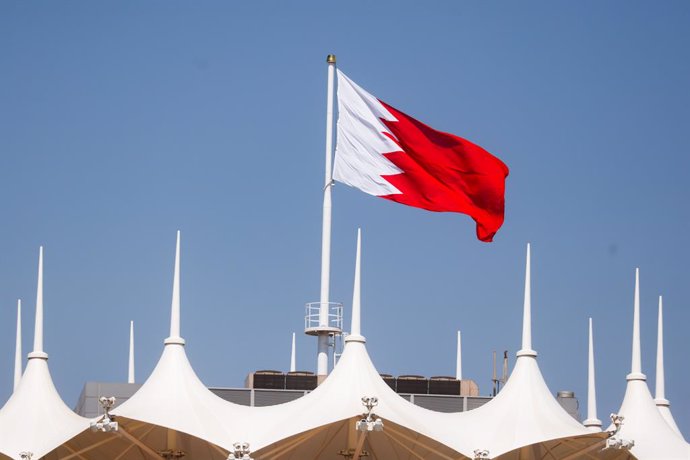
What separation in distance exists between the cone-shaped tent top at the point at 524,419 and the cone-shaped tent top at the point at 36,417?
10741 millimetres

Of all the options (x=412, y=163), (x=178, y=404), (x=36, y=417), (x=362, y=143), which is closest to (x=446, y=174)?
(x=412, y=163)

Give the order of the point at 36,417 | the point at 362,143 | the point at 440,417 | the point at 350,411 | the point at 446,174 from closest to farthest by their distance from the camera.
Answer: the point at 350,411, the point at 440,417, the point at 36,417, the point at 446,174, the point at 362,143

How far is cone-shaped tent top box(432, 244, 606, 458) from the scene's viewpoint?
149 ft

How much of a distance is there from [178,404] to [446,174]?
496 inches

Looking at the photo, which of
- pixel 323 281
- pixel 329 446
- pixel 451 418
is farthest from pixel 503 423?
pixel 323 281

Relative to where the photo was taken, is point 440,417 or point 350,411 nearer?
point 350,411

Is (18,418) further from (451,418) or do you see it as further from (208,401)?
(451,418)

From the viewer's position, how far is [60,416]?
46.3m

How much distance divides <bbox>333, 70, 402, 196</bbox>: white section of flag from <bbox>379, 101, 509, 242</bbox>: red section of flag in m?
0.20

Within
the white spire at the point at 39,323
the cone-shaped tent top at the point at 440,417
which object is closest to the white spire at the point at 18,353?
the white spire at the point at 39,323

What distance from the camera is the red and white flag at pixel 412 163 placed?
5166cm

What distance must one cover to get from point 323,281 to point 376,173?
392 cm

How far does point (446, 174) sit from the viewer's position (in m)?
52.2

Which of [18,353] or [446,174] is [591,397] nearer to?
[446,174]
